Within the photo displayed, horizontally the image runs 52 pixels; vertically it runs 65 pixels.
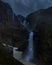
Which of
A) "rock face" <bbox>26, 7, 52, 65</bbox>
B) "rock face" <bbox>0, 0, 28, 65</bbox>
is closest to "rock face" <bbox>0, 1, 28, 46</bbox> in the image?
"rock face" <bbox>0, 0, 28, 65</bbox>

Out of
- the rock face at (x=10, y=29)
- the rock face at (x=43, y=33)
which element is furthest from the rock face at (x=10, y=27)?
the rock face at (x=43, y=33)

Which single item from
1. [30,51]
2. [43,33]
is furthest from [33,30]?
[30,51]

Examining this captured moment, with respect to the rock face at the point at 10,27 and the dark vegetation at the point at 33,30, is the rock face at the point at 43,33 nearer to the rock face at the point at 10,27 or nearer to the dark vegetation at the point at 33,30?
the dark vegetation at the point at 33,30

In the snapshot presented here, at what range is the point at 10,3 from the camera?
2262 mm

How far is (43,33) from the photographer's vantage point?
240cm

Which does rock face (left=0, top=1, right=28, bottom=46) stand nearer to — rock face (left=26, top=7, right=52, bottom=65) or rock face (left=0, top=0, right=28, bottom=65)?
rock face (left=0, top=0, right=28, bottom=65)

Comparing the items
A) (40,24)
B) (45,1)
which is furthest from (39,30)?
(45,1)

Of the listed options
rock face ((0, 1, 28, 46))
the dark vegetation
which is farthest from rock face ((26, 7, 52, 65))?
rock face ((0, 1, 28, 46))

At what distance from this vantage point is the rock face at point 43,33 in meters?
2.36

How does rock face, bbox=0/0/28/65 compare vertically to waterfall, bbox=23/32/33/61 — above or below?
above

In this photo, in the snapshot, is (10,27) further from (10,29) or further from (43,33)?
(43,33)

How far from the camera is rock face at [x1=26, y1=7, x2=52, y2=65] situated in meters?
2.36

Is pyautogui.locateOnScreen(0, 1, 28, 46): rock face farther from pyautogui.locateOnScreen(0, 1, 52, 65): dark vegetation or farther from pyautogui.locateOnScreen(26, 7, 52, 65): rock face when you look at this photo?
pyautogui.locateOnScreen(26, 7, 52, 65): rock face

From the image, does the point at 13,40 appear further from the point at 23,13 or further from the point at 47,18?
the point at 47,18
